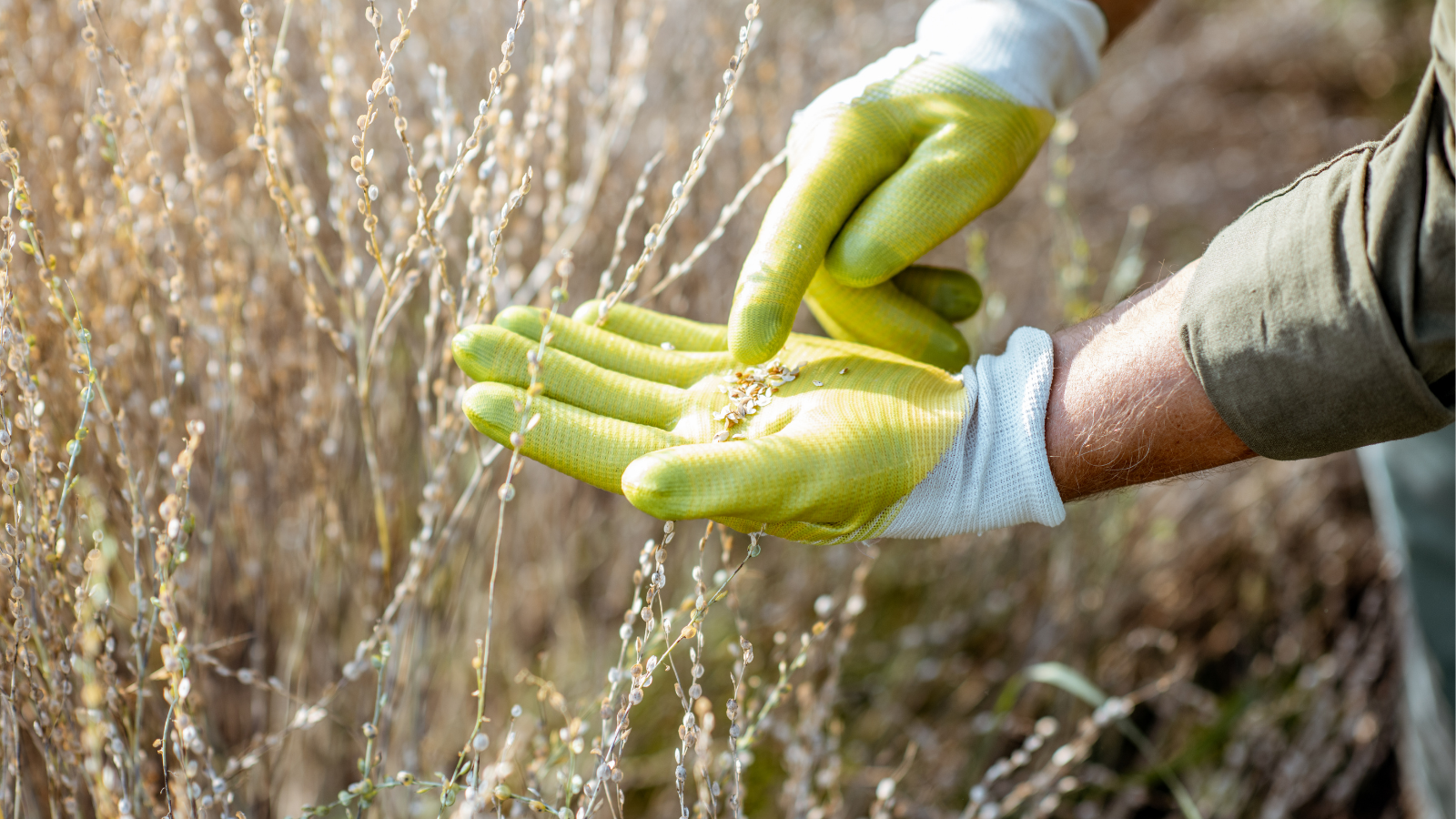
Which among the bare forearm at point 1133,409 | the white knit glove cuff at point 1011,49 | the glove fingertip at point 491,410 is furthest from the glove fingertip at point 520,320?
the bare forearm at point 1133,409

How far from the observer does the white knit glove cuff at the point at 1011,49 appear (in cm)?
119

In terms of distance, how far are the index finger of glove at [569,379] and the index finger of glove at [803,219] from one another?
0.11m

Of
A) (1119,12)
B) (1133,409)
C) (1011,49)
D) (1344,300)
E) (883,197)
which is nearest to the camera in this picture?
(1344,300)

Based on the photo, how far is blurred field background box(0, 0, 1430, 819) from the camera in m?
0.92

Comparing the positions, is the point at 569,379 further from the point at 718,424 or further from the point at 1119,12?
the point at 1119,12

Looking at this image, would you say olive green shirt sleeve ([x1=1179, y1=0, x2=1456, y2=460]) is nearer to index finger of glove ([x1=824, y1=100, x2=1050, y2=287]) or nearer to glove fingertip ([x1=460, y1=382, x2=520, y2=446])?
index finger of glove ([x1=824, y1=100, x2=1050, y2=287])

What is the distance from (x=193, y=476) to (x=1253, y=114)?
4.28m

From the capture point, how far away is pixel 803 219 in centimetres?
102

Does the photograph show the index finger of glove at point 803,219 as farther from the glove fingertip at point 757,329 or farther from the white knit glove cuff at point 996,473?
the white knit glove cuff at point 996,473

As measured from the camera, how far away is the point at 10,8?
4.41 feet

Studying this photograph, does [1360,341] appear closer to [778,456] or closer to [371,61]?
[778,456]

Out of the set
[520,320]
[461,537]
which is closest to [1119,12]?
[520,320]

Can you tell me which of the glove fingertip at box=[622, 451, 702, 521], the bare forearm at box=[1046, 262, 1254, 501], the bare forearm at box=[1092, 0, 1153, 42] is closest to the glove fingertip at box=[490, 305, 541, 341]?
the glove fingertip at box=[622, 451, 702, 521]

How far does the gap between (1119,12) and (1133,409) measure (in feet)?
2.73
